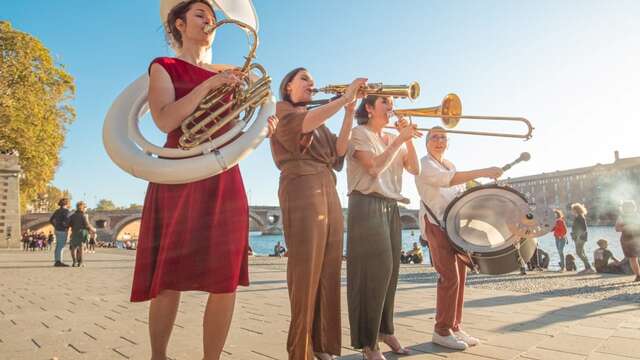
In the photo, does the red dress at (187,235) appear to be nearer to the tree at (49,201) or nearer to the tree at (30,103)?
the tree at (30,103)

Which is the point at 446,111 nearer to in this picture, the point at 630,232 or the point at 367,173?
the point at 367,173

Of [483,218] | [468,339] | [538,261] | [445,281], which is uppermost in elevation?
[483,218]

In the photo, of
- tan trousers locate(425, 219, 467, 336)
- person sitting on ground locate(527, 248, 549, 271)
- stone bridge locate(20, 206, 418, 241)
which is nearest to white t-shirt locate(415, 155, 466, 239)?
tan trousers locate(425, 219, 467, 336)

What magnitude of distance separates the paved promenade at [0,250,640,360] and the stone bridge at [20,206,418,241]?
149 ft

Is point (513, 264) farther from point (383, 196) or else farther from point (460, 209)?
point (383, 196)

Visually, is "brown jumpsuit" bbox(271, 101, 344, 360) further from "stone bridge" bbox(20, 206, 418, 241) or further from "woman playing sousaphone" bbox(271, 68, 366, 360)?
"stone bridge" bbox(20, 206, 418, 241)

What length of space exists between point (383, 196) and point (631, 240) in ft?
32.5

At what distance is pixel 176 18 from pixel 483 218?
2.78 m

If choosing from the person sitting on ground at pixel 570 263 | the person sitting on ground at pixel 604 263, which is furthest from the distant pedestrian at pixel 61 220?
the person sitting on ground at pixel 570 263

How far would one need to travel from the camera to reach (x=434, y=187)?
13.0ft

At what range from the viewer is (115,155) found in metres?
2.06

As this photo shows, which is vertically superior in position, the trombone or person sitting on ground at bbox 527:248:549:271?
the trombone

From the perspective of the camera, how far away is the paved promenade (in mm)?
3426

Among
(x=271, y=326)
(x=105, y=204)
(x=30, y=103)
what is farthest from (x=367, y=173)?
(x=105, y=204)
